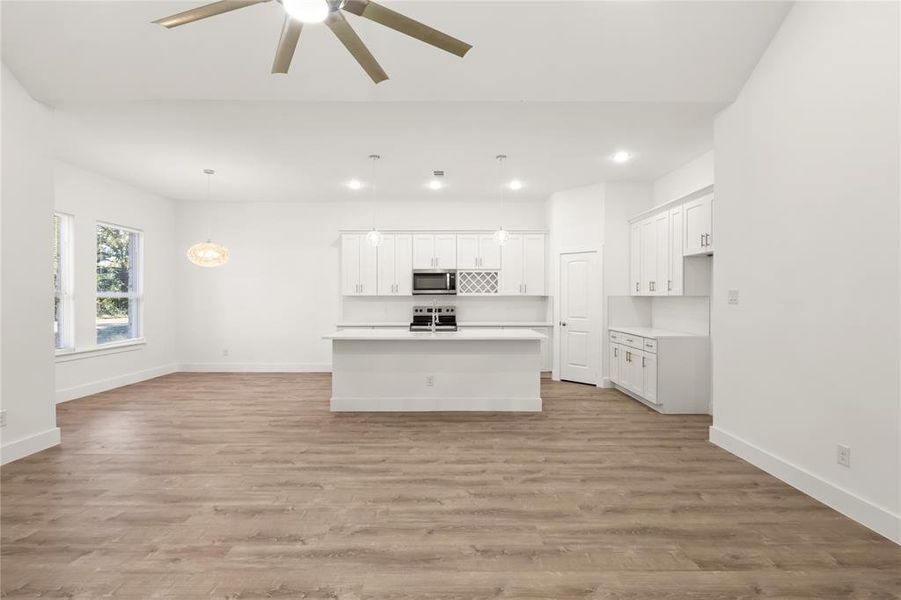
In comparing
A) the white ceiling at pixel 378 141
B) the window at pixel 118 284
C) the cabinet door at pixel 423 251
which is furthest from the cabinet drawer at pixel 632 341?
the window at pixel 118 284

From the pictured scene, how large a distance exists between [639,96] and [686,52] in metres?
0.41

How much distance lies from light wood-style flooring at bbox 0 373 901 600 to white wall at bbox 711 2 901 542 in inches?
11.7

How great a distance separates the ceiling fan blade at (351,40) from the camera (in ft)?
6.15

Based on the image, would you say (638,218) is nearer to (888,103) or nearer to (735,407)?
(735,407)

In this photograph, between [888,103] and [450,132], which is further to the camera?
[450,132]

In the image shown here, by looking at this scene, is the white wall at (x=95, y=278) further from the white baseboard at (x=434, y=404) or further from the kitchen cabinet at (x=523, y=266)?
the kitchen cabinet at (x=523, y=266)

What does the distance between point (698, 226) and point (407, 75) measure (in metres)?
3.43

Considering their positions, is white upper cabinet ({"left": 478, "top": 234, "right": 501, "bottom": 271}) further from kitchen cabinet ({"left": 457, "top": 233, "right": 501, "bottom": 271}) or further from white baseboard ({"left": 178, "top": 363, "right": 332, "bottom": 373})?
white baseboard ({"left": 178, "top": 363, "right": 332, "bottom": 373})

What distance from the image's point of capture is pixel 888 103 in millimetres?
2295

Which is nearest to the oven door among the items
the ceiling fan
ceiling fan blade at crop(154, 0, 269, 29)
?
the ceiling fan

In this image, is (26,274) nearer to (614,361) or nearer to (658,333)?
(658,333)

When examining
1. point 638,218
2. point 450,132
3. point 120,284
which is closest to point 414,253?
point 450,132

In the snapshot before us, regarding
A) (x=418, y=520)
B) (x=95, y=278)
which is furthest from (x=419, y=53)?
(x=95, y=278)

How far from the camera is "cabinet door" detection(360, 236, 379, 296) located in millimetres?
7055
